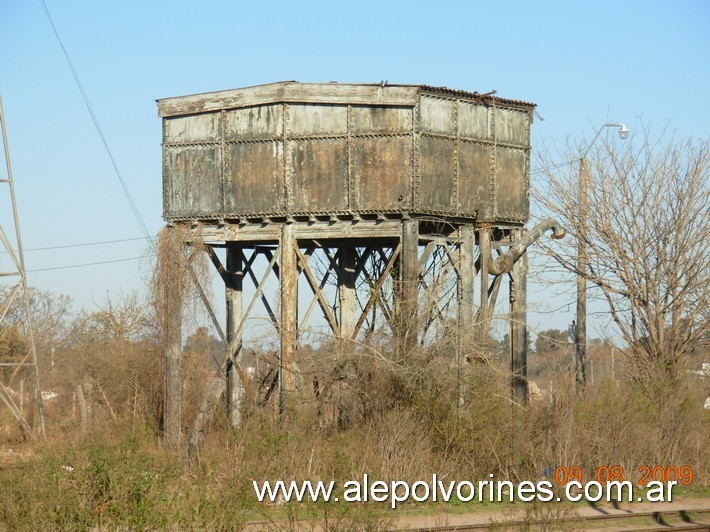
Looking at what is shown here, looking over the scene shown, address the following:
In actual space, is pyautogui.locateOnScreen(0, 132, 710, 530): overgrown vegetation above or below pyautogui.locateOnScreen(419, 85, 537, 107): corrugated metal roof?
below

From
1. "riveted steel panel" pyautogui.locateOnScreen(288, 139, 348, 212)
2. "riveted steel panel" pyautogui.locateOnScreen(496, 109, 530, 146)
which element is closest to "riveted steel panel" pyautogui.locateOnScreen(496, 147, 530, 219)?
"riveted steel panel" pyautogui.locateOnScreen(496, 109, 530, 146)

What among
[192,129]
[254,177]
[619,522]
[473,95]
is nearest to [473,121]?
[473,95]

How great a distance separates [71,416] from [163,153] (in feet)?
29.5

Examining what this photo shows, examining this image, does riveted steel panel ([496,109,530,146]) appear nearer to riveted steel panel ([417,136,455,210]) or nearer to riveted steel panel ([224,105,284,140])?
riveted steel panel ([417,136,455,210])

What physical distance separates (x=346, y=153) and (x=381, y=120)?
94cm

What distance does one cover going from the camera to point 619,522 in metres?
15.3

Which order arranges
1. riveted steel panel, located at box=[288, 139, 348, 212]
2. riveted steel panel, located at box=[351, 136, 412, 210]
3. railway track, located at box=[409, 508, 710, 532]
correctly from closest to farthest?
railway track, located at box=[409, 508, 710, 532] → riveted steel panel, located at box=[351, 136, 412, 210] → riveted steel panel, located at box=[288, 139, 348, 212]

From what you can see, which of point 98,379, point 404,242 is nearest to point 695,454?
point 404,242

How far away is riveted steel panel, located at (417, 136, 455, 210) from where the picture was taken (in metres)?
19.6

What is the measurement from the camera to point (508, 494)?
16.9m

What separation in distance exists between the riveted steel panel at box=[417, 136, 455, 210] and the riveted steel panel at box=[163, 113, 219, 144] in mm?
4567

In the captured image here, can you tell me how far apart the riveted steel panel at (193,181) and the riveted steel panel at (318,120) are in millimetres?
1934

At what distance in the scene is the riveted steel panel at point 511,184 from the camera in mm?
21109

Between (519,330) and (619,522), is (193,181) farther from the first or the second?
(619,522)
